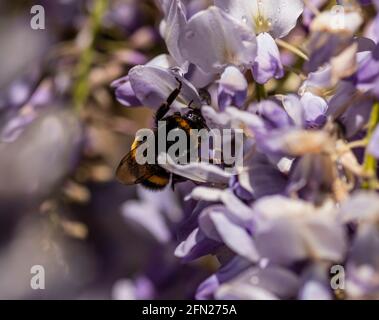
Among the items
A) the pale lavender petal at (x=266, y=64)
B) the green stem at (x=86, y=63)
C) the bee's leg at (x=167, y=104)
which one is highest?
the pale lavender petal at (x=266, y=64)

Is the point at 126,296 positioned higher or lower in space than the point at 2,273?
higher

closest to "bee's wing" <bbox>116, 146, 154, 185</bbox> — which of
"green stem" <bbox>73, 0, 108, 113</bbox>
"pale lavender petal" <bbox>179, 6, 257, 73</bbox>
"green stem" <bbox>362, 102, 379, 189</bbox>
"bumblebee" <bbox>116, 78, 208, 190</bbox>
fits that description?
"bumblebee" <bbox>116, 78, 208, 190</bbox>

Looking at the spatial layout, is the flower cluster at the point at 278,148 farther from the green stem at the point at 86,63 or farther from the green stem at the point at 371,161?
the green stem at the point at 86,63

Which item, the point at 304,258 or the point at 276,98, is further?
the point at 276,98

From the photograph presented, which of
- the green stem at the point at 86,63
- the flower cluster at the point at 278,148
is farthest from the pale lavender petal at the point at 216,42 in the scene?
the green stem at the point at 86,63

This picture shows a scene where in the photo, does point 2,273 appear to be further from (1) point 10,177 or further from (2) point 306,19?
(2) point 306,19

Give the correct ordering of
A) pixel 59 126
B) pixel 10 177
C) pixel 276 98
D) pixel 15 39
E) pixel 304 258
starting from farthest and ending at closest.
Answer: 1. pixel 15 39
2. pixel 10 177
3. pixel 59 126
4. pixel 276 98
5. pixel 304 258

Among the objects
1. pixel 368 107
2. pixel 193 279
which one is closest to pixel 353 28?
pixel 368 107

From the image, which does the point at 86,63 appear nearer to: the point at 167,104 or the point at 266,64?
the point at 167,104
